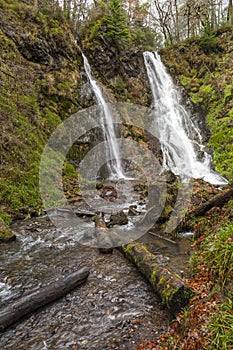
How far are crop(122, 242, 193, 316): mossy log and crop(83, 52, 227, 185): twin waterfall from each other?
944 cm

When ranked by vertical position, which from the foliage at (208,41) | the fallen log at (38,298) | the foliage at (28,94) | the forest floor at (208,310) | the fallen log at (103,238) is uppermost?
the foliage at (208,41)

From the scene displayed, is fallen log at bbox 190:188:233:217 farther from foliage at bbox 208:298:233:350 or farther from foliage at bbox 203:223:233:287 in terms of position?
foliage at bbox 208:298:233:350

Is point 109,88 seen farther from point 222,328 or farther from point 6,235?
point 222,328

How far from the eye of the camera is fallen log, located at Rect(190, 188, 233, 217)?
6007 millimetres

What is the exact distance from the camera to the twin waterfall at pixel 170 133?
16.4 m

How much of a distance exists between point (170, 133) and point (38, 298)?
57.3ft

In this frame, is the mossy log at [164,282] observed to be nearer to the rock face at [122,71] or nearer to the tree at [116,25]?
the rock face at [122,71]

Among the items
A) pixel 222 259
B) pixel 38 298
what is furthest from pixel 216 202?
pixel 38 298

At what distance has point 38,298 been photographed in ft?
12.4

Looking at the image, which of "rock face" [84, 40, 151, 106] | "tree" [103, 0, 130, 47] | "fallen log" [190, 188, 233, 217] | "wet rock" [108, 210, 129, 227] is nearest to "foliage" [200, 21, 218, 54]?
"rock face" [84, 40, 151, 106]

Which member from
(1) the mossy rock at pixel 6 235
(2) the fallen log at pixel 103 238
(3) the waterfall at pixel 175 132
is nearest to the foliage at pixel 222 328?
(2) the fallen log at pixel 103 238

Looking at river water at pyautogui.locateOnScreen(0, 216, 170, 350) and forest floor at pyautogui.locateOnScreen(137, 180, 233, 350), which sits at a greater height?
forest floor at pyautogui.locateOnScreen(137, 180, 233, 350)

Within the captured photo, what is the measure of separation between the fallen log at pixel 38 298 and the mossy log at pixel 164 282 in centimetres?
112

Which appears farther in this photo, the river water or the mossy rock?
the mossy rock
